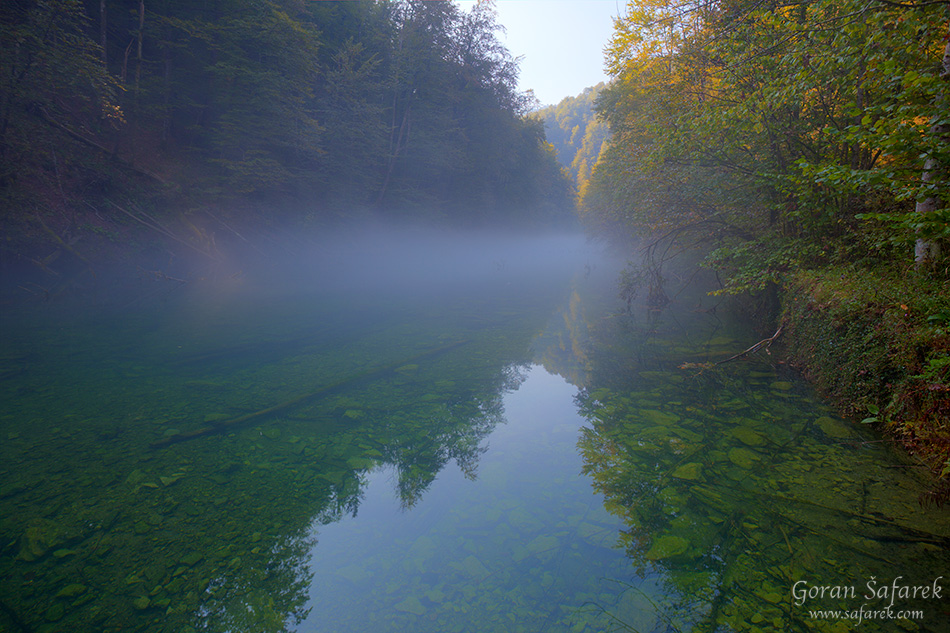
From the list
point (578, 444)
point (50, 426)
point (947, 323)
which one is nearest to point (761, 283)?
point (947, 323)

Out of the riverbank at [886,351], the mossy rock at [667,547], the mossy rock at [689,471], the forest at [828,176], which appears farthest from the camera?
the mossy rock at [689,471]

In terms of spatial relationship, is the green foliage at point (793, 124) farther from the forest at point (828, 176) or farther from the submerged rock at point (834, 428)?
the submerged rock at point (834, 428)

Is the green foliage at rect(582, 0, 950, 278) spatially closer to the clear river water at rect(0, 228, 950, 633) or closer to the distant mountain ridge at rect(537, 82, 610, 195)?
the clear river water at rect(0, 228, 950, 633)

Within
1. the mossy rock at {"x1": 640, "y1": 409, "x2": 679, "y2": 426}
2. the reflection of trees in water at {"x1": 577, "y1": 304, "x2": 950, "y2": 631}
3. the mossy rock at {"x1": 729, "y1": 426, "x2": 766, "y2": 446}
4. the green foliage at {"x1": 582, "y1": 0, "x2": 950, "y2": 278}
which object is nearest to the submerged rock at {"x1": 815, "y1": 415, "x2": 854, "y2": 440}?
the reflection of trees in water at {"x1": 577, "y1": 304, "x2": 950, "y2": 631}

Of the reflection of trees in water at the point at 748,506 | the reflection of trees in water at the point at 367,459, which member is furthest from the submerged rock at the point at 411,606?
the reflection of trees in water at the point at 748,506

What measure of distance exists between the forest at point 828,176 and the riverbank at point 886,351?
22 mm

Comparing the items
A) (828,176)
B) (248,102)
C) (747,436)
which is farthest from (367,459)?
(248,102)

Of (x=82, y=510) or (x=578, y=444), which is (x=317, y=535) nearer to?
(x=82, y=510)

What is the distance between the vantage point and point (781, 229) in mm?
7965

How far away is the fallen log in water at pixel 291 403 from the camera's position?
15.6ft

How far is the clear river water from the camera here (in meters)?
2.63

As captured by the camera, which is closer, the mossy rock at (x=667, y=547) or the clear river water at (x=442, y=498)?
the clear river water at (x=442, y=498)

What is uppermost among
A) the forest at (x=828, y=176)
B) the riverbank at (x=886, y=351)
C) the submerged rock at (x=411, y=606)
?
the forest at (x=828, y=176)

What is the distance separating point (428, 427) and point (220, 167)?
18301mm
